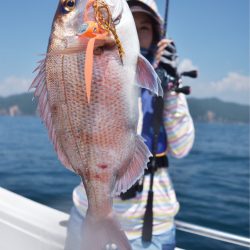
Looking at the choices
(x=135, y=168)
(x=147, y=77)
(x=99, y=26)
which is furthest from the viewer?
(x=135, y=168)

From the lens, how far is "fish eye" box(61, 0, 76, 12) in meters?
1.42

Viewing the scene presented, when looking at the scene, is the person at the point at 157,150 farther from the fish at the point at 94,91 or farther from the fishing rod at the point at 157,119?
the fish at the point at 94,91

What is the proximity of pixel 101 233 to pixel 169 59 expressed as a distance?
51.9 inches

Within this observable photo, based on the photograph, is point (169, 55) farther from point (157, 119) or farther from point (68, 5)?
point (68, 5)

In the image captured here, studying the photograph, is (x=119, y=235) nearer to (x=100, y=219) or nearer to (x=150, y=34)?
(x=100, y=219)

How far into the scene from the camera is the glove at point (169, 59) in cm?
238

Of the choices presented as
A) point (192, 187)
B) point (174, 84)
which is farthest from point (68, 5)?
point (192, 187)

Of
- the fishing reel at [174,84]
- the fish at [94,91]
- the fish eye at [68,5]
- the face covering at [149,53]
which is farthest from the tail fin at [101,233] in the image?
the face covering at [149,53]

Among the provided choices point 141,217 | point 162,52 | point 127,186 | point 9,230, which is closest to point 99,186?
point 127,186

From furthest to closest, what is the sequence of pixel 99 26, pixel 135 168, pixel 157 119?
1. pixel 157 119
2. pixel 135 168
3. pixel 99 26

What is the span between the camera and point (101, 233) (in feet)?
5.21

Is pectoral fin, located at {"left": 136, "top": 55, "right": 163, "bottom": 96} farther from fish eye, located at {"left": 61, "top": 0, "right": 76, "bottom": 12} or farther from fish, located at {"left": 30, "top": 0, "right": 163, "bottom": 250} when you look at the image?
fish eye, located at {"left": 61, "top": 0, "right": 76, "bottom": 12}

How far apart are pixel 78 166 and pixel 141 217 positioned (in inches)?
37.5

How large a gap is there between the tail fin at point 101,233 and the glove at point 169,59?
3.89 feet
